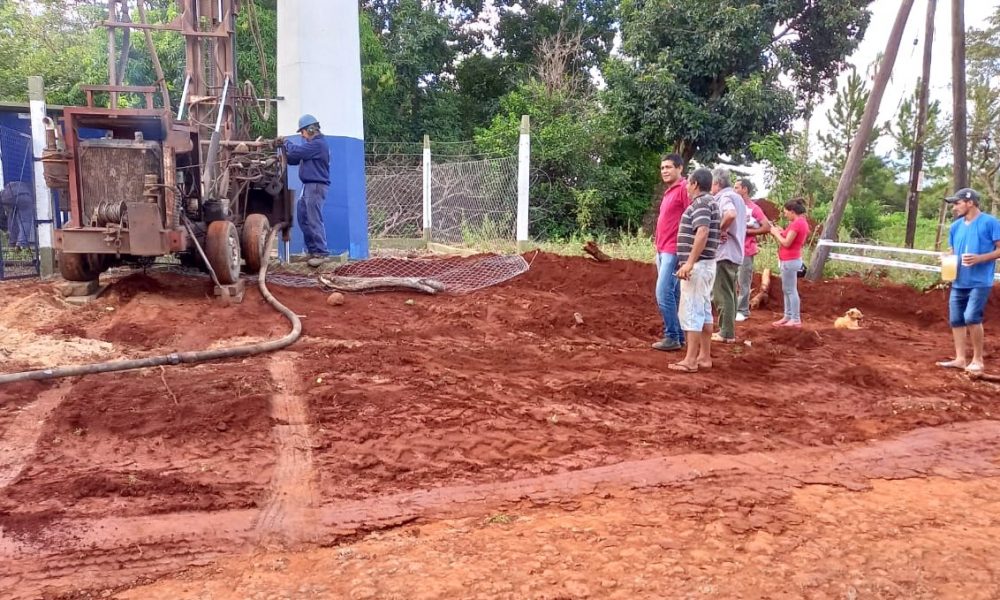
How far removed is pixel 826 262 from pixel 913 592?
9.90 m

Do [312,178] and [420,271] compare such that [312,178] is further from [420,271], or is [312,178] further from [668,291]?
[668,291]

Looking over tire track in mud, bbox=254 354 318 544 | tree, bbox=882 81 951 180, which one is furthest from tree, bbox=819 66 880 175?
tire track in mud, bbox=254 354 318 544

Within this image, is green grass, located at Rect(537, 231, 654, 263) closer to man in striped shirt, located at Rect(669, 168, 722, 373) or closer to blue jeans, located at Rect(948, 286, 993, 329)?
blue jeans, located at Rect(948, 286, 993, 329)

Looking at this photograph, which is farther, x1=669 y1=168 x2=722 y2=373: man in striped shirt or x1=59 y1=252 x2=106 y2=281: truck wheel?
x1=59 y1=252 x2=106 y2=281: truck wheel

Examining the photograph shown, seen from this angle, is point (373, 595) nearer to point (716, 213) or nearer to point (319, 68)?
point (716, 213)

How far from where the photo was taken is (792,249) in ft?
25.1

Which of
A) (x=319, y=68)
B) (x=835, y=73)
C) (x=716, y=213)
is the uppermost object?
(x=835, y=73)

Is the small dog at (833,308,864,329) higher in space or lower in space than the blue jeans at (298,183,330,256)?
lower

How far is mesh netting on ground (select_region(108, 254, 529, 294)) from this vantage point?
8804mm

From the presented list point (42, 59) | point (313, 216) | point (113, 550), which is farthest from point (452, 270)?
point (42, 59)

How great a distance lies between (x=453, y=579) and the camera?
2.77 meters

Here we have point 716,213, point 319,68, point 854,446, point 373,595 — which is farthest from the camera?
point 319,68

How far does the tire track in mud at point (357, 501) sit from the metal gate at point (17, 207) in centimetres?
698

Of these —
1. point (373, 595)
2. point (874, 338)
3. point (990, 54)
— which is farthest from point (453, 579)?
point (990, 54)
